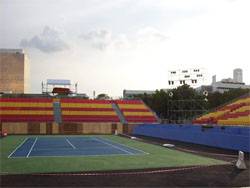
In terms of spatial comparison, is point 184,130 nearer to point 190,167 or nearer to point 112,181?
point 190,167

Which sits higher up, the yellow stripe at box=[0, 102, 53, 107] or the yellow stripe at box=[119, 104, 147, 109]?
the yellow stripe at box=[0, 102, 53, 107]

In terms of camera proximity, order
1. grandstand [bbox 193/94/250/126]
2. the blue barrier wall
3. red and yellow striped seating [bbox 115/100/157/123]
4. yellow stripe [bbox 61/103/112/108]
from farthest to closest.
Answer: yellow stripe [bbox 61/103/112/108], red and yellow striped seating [bbox 115/100/157/123], grandstand [bbox 193/94/250/126], the blue barrier wall

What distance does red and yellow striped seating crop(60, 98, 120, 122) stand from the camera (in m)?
66.4

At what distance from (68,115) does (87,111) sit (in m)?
3.90

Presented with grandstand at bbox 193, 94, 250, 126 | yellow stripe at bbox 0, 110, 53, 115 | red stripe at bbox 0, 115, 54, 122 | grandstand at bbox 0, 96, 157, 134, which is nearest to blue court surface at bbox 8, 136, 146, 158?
grandstand at bbox 193, 94, 250, 126

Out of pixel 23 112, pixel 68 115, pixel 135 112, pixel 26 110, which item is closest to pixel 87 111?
pixel 68 115

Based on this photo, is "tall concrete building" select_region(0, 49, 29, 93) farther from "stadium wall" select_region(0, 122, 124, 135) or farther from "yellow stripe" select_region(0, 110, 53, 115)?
"stadium wall" select_region(0, 122, 124, 135)

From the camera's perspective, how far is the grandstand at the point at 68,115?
60.9 m

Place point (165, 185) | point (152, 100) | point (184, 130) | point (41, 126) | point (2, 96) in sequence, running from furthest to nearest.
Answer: point (152, 100) → point (2, 96) → point (41, 126) → point (184, 130) → point (165, 185)

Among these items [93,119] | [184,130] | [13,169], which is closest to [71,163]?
[13,169]

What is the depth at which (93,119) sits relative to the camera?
6644 centimetres

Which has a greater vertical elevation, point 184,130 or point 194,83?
point 194,83

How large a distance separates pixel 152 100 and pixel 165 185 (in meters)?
92.7

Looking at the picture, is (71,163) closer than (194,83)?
Yes
